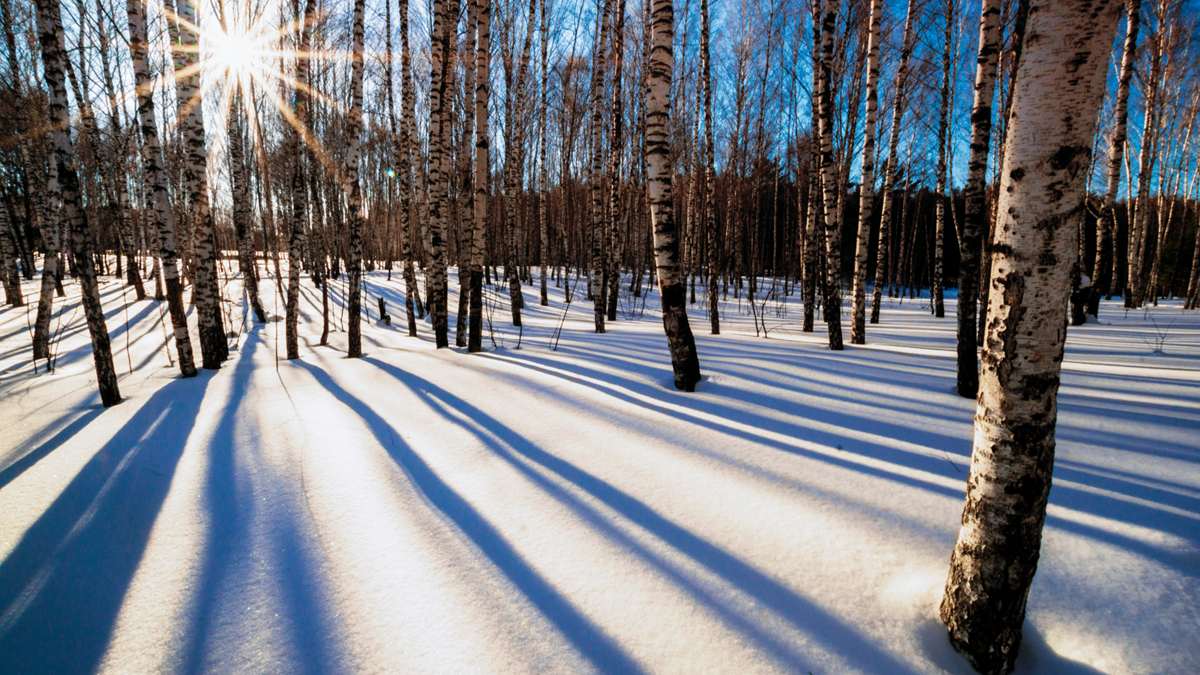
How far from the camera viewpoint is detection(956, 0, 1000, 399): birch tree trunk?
3648 millimetres

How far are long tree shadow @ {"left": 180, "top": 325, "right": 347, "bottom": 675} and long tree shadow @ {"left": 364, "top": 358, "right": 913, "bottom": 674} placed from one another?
114 centimetres

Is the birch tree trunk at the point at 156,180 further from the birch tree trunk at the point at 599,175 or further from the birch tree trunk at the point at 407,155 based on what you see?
the birch tree trunk at the point at 599,175

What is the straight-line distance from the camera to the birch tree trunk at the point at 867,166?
644 cm

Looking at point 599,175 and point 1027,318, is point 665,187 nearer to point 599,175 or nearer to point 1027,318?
point 1027,318

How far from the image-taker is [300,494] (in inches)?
97.2

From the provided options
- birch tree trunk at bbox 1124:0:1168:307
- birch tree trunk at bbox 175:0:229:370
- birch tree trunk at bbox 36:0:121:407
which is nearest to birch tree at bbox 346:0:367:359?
birch tree trunk at bbox 175:0:229:370

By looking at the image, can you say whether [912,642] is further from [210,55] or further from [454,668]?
[210,55]

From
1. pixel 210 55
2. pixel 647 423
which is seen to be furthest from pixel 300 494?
pixel 210 55

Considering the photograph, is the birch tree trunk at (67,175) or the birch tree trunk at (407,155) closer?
the birch tree trunk at (67,175)

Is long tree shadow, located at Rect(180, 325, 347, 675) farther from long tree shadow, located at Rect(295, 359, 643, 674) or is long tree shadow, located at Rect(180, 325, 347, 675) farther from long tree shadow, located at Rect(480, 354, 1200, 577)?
long tree shadow, located at Rect(480, 354, 1200, 577)

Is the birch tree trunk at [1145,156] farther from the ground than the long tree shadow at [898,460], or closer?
farther from the ground

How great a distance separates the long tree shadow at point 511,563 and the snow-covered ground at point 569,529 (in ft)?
0.04

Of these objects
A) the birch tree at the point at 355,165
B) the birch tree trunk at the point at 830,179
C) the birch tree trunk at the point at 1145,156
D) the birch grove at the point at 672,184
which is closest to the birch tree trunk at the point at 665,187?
the birch grove at the point at 672,184

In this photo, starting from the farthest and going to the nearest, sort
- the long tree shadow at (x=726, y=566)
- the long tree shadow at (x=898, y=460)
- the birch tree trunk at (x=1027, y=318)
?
the long tree shadow at (x=898, y=460) → the long tree shadow at (x=726, y=566) → the birch tree trunk at (x=1027, y=318)
